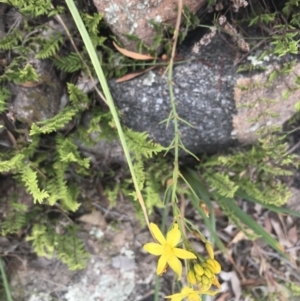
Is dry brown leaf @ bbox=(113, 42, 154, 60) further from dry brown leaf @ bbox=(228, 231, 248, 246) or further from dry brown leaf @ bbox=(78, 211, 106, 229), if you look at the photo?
dry brown leaf @ bbox=(228, 231, 248, 246)

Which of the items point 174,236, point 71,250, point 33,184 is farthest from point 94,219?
point 174,236

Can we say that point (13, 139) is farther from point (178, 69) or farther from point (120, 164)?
point (178, 69)

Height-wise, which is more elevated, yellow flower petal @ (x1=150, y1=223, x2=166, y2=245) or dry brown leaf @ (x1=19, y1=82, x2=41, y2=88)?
dry brown leaf @ (x1=19, y1=82, x2=41, y2=88)

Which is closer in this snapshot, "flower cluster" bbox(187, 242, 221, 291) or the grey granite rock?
"flower cluster" bbox(187, 242, 221, 291)

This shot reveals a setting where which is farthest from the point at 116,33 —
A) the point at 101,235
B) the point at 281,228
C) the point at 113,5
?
the point at 281,228

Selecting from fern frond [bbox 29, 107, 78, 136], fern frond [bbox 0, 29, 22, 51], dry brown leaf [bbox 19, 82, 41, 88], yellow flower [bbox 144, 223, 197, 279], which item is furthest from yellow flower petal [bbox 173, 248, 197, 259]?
fern frond [bbox 0, 29, 22, 51]

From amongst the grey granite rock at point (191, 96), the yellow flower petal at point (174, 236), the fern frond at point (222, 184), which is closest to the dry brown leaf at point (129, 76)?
the grey granite rock at point (191, 96)

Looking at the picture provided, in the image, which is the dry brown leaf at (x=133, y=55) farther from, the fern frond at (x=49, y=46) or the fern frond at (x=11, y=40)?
the fern frond at (x=11, y=40)
